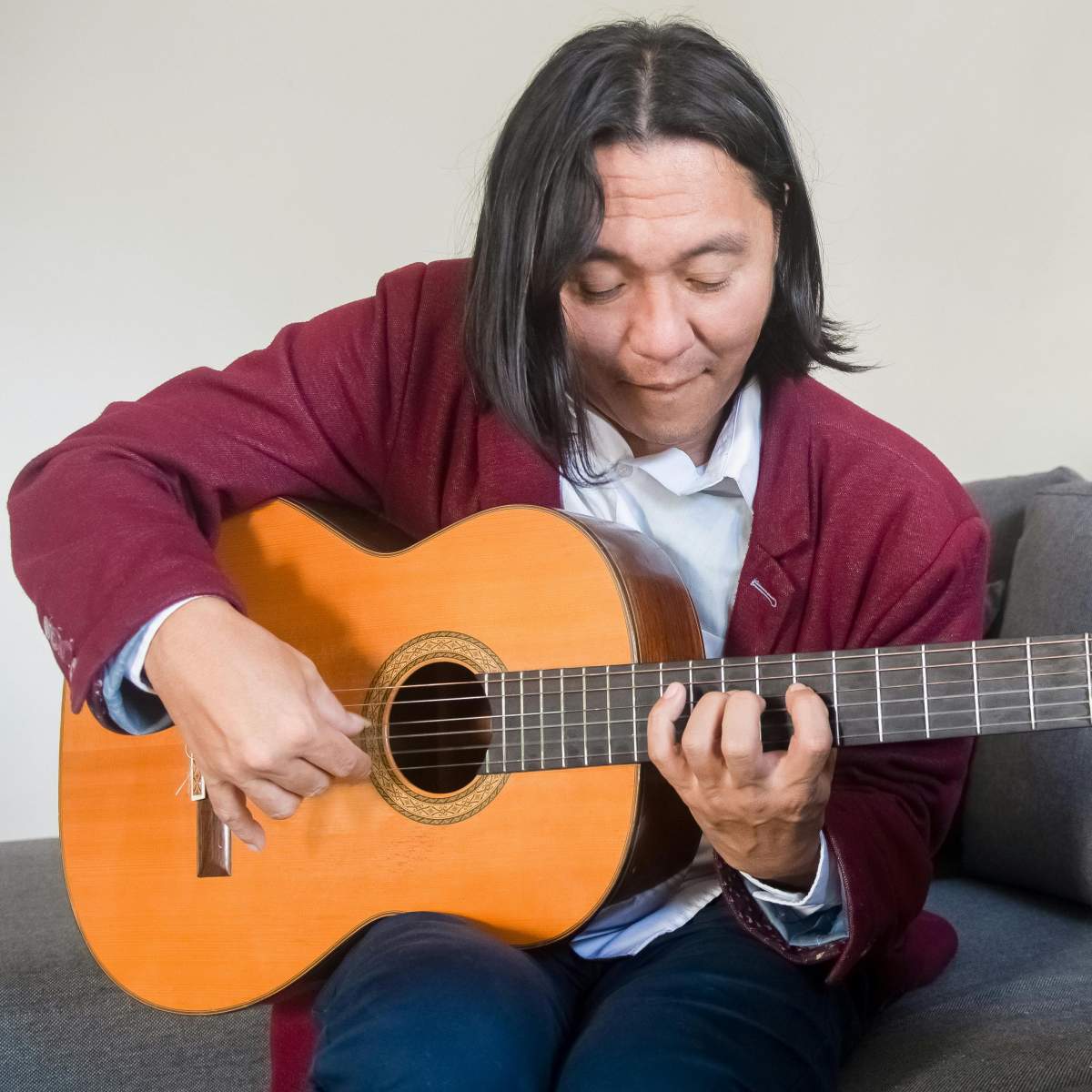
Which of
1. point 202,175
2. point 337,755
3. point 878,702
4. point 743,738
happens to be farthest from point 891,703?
point 202,175

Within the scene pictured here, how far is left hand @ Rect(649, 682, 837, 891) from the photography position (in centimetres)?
96

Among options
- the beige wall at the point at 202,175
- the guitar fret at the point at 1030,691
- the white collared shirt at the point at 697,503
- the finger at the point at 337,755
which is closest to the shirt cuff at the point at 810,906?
the white collared shirt at the point at 697,503

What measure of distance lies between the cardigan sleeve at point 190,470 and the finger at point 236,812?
13 centimetres

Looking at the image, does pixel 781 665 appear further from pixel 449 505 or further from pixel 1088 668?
pixel 449 505

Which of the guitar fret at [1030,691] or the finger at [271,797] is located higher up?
the guitar fret at [1030,691]

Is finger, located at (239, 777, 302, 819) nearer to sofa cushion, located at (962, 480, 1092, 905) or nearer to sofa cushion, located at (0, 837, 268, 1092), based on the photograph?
sofa cushion, located at (0, 837, 268, 1092)

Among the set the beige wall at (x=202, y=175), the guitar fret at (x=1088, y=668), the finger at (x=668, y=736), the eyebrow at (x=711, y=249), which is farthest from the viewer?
the beige wall at (x=202, y=175)

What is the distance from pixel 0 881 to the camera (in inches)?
68.6

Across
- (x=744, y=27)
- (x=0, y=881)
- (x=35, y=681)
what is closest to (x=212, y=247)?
(x=35, y=681)

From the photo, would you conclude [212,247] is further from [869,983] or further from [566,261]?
[869,983]

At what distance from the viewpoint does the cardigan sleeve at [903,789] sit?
1.06 m

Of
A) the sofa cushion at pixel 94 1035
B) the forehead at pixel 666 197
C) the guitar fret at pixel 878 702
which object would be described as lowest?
the sofa cushion at pixel 94 1035

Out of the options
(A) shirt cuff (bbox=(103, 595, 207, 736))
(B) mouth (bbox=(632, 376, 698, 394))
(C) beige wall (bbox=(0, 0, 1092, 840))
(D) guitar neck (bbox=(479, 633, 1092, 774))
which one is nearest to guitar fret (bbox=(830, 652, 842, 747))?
(D) guitar neck (bbox=(479, 633, 1092, 774))

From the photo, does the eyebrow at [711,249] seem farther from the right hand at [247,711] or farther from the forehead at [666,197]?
the right hand at [247,711]
